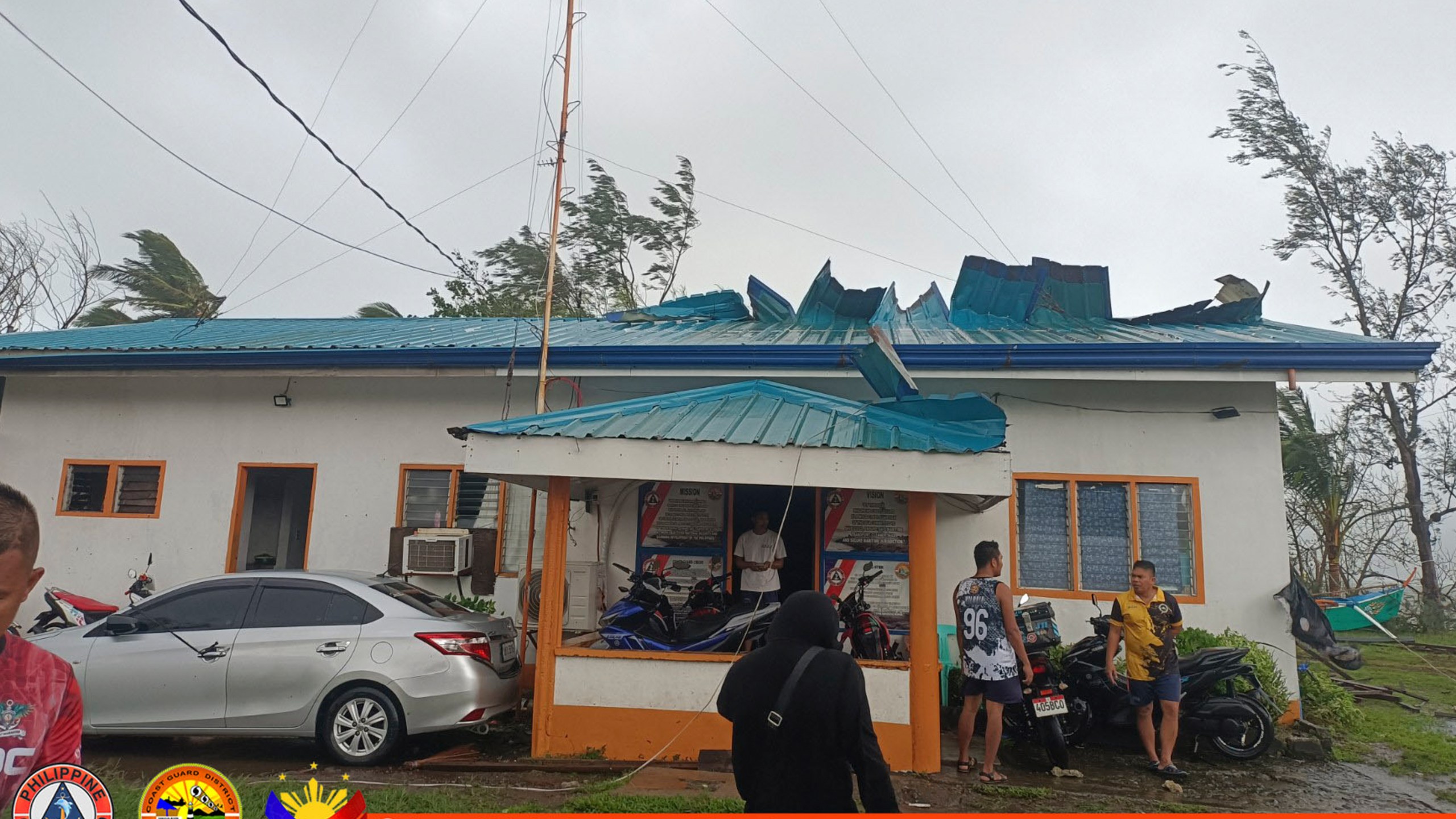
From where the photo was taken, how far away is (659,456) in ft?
20.8

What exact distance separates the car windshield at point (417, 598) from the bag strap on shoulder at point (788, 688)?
4.22m

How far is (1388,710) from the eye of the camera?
8891mm

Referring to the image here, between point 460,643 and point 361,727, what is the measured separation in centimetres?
89

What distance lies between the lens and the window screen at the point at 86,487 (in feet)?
32.5

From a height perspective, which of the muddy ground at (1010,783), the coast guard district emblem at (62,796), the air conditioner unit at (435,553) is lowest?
the muddy ground at (1010,783)

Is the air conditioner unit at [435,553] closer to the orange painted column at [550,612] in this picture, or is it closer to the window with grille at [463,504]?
the window with grille at [463,504]

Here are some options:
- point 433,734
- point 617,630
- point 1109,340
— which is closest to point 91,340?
point 433,734

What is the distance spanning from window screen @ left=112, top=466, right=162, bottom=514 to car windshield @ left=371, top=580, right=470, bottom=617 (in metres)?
4.61

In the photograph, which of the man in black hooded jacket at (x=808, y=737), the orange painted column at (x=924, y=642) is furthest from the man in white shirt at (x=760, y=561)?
the man in black hooded jacket at (x=808, y=737)

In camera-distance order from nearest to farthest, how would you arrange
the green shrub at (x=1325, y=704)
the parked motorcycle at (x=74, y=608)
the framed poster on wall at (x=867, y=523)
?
the green shrub at (x=1325, y=704)
the parked motorcycle at (x=74, y=608)
the framed poster on wall at (x=867, y=523)

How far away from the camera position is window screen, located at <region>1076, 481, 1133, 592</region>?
831 centimetres

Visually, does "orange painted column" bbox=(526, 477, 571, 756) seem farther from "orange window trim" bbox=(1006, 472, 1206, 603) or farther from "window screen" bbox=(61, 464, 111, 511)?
"window screen" bbox=(61, 464, 111, 511)

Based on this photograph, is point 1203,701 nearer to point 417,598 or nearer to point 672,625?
point 672,625

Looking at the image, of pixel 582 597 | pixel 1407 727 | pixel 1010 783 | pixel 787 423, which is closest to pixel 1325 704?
pixel 1407 727
